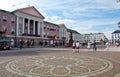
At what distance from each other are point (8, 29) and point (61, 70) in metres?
51.4

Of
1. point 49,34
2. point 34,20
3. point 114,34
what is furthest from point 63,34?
point 114,34

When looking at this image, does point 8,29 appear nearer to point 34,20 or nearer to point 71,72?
point 34,20

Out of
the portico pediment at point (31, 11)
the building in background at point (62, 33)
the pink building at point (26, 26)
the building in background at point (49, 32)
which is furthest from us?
the building in background at point (62, 33)

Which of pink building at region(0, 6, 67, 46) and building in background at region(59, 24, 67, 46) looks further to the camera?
building in background at region(59, 24, 67, 46)

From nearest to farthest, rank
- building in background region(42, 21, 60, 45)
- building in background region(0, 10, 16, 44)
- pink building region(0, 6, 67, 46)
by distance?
building in background region(0, 10, 16, 44)
pink building region(0, 6, 67, 46)
building in background region(42, 21, 60, 45)

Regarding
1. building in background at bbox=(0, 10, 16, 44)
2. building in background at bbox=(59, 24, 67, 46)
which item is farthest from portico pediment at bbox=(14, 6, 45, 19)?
building in background at bbox=(59, 24, 67, 46)

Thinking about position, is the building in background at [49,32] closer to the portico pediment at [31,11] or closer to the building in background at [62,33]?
the building in background at [62,33]

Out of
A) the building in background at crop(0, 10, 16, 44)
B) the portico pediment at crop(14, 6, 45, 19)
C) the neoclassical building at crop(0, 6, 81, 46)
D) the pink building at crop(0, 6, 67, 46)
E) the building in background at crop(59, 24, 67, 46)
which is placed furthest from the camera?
the building in background at crop(59, 24, 67, 46)

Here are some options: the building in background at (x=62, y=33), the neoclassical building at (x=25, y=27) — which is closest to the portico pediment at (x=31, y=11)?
the neoclassical building at (x=25, y=27)

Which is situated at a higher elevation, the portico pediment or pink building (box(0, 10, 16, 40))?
the portico pediment

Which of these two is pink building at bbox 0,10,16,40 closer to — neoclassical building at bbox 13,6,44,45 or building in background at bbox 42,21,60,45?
neoclassical building at bbox 13,6,44,45

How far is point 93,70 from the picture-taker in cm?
1304

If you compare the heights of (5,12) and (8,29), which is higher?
(5,12)

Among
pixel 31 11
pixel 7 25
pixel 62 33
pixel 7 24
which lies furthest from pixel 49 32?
pixel 7 24
